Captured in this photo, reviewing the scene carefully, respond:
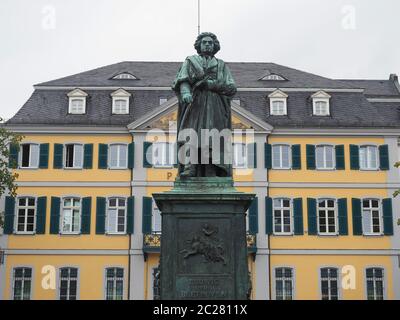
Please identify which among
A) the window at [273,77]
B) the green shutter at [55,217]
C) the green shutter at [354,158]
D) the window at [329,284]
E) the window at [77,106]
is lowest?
the window at [329,284]

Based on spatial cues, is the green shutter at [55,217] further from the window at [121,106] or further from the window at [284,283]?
the window at [284,283]

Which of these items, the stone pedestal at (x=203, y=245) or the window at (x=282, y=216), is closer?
the stone pedestal at (x=203, y=245)

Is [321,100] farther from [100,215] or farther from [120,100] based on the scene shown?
[100,215]

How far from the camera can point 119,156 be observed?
3203cm

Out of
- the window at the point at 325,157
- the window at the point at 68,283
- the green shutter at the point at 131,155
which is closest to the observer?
the window at the point at 68,283

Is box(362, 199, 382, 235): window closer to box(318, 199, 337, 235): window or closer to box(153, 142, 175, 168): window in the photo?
box(318, 199, 337, 235): window

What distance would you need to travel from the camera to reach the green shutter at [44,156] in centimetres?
3173

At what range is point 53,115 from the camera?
→ 3253cm

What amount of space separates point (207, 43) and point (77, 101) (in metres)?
24.2

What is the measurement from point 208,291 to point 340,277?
23.5 metres

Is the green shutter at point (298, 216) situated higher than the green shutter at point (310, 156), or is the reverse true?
the green shutter at point (310, 156)

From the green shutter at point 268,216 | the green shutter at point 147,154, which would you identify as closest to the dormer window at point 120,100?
the green shutter at point 147,154

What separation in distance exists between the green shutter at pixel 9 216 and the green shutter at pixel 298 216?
12481 mm
